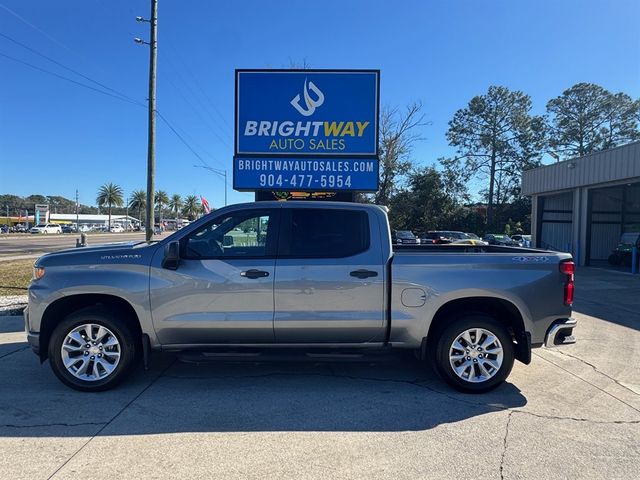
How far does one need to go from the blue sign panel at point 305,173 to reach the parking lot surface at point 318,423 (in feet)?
17.3

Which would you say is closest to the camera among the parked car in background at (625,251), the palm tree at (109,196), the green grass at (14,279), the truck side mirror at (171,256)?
the truck side mirror at (171,256)

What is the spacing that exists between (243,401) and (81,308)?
202cm

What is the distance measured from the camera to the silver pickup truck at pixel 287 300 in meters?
4.89

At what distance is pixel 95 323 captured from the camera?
16.1 ft

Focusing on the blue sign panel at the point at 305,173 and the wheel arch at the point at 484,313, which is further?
the blue sign panel at the point at 305,173

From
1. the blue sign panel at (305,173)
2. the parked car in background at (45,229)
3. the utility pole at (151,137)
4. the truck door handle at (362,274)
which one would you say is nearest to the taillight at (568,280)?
the truck door handle at (362,274)

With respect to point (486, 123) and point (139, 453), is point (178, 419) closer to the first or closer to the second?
point (139, 453)

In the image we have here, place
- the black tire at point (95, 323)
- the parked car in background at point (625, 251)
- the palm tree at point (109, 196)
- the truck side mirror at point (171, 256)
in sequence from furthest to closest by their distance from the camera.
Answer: the palm tree at point (109, 196) < the parked car in background at point (625, 251) < the black tire at point (95, 323) < the truck side mirror at point (171, 256)

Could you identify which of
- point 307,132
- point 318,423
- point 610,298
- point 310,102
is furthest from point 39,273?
point 610,298

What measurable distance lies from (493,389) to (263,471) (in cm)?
279

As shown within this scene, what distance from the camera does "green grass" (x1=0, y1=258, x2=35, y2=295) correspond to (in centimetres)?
1187

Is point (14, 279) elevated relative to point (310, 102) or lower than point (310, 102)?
lower

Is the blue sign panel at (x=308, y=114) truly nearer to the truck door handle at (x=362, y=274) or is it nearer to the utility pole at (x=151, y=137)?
the utility pole at (x=151, y=137)

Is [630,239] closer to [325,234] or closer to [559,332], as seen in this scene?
[559,332]
